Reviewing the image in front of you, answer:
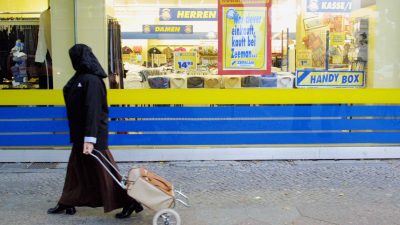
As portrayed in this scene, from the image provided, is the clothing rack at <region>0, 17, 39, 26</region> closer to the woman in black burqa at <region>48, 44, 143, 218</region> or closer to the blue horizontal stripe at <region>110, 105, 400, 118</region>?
the blue horizontal stripe at <region>110, 105, 400, 118</region>

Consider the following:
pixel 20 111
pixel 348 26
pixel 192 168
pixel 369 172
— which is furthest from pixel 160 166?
pixel 348 26

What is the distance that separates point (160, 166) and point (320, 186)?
2.26 metres

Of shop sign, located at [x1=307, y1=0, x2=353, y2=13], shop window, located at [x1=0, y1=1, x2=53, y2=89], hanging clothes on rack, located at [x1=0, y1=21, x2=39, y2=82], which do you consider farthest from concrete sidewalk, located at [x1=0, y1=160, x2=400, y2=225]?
shop sign, located at [x1=307, y1=0, x2=353, y2=13]

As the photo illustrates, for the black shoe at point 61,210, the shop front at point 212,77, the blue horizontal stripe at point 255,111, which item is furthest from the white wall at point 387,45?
the black shoe at point 61,210

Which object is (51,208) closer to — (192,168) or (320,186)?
(192,168)

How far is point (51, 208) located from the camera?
555 centimetres

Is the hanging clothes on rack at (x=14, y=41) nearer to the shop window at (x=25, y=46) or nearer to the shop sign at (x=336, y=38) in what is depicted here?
the shop window at (x=25, y=46)

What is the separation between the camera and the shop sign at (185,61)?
766 centimetres

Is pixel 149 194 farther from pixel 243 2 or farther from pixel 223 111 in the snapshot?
pixel 243 2

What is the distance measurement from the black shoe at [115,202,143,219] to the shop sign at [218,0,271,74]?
9.73ft

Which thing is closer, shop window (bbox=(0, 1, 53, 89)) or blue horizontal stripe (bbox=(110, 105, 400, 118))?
blue horizontal stripe (bbox=(110, 105, 400, 118))

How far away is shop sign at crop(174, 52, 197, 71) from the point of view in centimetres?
766

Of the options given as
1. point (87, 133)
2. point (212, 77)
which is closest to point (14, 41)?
point (212, 77)

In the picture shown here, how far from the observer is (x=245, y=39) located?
7.62 metres
